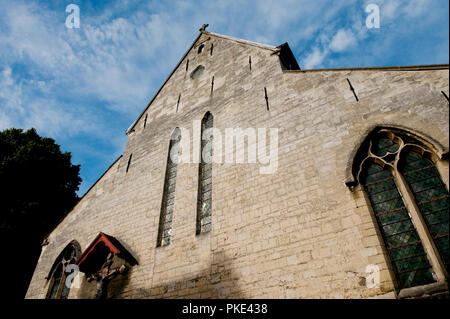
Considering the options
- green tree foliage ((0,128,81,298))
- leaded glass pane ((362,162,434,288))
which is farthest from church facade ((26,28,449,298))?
green tree foliage ((0,128,81,298))

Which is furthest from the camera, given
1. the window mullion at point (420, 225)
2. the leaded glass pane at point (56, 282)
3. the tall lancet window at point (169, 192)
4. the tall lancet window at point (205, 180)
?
the leaded glass pane at point (56, 282)

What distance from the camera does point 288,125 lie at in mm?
6859

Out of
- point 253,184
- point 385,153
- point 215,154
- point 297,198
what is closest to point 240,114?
point 215,154

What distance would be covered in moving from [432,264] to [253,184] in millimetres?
3372

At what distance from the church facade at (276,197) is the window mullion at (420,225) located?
17mm

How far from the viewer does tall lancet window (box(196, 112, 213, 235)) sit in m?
7.02

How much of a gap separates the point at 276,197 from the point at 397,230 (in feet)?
6.99

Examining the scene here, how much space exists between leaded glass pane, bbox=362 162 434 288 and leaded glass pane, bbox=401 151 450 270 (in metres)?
0.22

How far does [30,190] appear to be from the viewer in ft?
44.6

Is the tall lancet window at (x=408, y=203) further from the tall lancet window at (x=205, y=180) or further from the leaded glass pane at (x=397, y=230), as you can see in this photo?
the tall lancet window at (x=205, y=180)

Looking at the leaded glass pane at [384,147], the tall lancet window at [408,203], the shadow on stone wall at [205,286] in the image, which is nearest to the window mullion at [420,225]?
the tall lancet window at [408,203]

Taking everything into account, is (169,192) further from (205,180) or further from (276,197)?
(276,197)

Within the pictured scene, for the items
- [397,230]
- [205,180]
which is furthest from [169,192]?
[397,230]

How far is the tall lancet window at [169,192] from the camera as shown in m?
7.46
